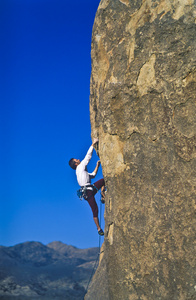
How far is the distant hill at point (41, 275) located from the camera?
26.4 m

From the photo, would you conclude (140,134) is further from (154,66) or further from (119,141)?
(154,66)

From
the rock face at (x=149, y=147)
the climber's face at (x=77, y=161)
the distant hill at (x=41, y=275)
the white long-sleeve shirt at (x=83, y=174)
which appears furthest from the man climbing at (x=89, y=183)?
the distant hill at (x=41, y=275)

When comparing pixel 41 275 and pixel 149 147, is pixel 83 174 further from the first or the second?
pixel 41 275

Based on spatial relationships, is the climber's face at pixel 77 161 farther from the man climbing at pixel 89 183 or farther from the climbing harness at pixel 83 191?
the climbing harness at pixel 83 191

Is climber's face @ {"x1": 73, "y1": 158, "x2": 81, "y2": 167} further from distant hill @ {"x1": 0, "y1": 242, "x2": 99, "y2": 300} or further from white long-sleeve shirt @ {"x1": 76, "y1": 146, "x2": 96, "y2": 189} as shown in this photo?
distant hill @ {"x1": 0, "y1": 242, "x2": 99, "y2": 300}

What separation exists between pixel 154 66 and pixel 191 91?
920 millimetres

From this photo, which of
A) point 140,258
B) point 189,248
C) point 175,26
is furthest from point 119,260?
point 175,26

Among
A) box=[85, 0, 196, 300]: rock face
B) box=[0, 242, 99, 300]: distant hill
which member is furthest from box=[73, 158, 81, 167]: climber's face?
box=[0, 242, 99, 300]: distant hill

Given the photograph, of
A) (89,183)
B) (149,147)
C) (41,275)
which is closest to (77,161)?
(89,183)

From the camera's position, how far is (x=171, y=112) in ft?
19.3

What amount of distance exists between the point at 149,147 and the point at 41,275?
89.5ft

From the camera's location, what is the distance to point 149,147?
241 inches

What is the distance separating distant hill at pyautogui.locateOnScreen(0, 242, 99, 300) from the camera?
86.5 feet

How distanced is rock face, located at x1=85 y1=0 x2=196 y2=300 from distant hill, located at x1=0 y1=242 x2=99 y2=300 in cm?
2203
